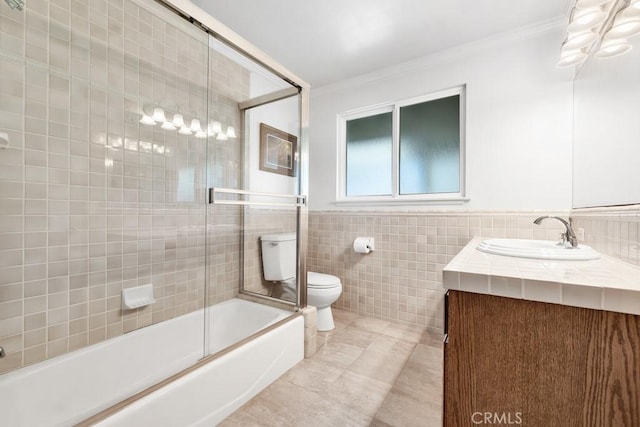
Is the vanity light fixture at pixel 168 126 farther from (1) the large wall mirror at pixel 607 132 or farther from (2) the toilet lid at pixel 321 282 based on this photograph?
(1) the large wall mirror at pixel 607 132

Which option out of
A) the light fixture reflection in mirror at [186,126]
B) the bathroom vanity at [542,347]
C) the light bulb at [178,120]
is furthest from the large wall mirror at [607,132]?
the light bulb at [178,120]

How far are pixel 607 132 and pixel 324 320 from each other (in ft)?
6.81

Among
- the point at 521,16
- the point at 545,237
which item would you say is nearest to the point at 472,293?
the point at 545,237

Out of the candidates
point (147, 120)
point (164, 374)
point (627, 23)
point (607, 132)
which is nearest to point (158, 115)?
point (147, 120)

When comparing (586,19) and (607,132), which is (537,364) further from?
(586,19)

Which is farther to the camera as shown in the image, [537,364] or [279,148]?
[279,148]

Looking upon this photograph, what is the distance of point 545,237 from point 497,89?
43.6 inches

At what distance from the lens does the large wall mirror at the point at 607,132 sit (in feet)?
3.54

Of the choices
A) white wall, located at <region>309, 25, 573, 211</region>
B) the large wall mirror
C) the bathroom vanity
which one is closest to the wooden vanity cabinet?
the bathroom vanity

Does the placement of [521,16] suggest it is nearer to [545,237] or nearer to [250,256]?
[545,237]

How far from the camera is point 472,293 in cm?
76

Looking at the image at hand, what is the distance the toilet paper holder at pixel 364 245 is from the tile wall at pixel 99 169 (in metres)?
1.20

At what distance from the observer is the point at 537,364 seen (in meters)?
0.69

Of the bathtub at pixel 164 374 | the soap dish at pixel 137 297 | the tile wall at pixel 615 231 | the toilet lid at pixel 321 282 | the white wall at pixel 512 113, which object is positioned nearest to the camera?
the tile wall at pixel 615 231
